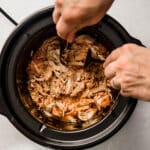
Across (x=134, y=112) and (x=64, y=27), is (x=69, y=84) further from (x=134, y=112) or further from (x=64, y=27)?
(x=64, y=27)

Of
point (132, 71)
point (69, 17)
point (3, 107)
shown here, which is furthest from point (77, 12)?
point (3, 107)

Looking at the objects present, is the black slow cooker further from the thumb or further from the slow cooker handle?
the thumb

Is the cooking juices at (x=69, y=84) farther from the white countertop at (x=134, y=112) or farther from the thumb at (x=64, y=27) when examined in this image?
the thumb at (x=64, y=27)

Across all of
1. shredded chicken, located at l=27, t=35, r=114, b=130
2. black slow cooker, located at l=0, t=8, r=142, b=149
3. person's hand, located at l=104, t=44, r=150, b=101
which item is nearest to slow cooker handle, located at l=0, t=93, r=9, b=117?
black slow cooker, located at l=0, t=8, r=142, b=149

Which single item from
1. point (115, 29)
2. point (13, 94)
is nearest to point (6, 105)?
point (13, 94)

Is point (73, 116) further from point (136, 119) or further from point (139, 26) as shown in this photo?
point (139, 26)
